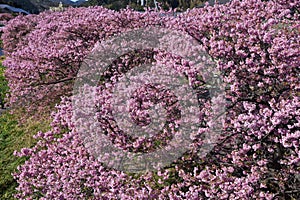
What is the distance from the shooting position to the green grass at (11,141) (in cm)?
709

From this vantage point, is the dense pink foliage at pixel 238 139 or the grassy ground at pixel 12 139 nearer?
the dense pink foliage at pixel 238 139

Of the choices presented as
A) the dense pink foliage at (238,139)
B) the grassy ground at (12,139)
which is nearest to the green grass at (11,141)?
the grassy ground at (12,139)

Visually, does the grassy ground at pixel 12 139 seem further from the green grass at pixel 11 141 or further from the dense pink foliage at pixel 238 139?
the dense pink foliage at pixel 238 139

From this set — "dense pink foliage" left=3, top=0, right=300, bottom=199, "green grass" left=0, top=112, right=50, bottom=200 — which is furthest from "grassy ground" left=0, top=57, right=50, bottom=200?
"dense pink foliage" left=3, top=0, right=300, bottom=199

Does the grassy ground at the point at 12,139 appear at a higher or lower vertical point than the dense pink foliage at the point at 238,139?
lower

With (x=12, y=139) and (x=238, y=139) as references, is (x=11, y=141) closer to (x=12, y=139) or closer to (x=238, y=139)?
(x=12, y=139)

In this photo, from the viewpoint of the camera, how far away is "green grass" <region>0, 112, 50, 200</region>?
23.3ft

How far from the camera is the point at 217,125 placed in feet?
13.1

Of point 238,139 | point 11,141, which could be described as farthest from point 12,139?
point 238,139

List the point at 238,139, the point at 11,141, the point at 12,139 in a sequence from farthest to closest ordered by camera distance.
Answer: the point at 12,139 < the point at 11,141 < the point at 238,139

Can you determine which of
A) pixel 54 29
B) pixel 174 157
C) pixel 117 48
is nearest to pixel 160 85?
pixel 174 157

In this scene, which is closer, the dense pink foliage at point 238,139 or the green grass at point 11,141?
the dense pink foliage at point 238,139

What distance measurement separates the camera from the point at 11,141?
30.1 ft

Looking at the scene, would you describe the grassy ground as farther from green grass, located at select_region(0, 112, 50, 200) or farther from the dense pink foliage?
the dense pink foliage
